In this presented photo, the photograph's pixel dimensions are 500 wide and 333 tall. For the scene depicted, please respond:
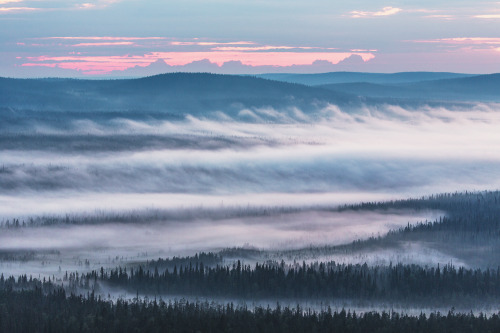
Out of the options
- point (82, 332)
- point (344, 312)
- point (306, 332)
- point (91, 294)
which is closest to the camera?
point (82, 332)

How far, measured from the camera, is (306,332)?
15212 centimetres

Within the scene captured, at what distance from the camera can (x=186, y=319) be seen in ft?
508

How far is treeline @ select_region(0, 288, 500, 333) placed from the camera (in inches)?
5861

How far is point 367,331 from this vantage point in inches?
6038

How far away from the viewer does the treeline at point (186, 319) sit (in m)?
149


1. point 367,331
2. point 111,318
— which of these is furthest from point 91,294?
point 367,331

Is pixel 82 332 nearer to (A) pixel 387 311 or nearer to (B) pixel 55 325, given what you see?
(B) pixel 55 325

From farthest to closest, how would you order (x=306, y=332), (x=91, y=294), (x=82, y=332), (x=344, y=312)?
(x=91, y=294), (x=344, y=312), (x=306, y=332), (x=82, y=332)

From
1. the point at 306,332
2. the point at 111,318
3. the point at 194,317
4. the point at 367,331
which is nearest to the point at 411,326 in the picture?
the point at 367,331

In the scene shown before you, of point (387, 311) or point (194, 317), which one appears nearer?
point (194, 317)

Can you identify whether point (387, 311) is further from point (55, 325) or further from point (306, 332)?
point (55, 325)

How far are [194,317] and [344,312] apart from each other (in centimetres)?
3015

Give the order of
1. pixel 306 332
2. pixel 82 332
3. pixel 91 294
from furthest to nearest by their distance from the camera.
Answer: pixel 91 294, pixel 306 332, pixel 82 332

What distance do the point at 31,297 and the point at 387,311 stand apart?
69.7 metres
